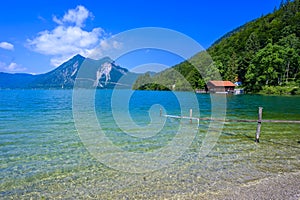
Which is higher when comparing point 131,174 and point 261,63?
Result: point 261,63

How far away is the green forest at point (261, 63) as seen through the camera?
261 feet

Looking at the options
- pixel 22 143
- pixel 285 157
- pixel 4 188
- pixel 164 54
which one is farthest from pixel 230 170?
pixel 22 143

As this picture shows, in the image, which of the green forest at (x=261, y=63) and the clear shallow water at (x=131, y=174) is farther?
the green forest at (x=261, y=63)

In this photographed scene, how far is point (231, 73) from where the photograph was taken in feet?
360

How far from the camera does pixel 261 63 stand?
86312 mm

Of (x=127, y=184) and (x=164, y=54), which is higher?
(x=164, y=54)

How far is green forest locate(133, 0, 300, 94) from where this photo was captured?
7969cm

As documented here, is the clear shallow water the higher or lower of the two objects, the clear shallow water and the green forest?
the lower

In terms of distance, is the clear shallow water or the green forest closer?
the clear shallow water

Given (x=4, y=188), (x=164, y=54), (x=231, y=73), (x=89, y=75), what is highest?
(x=231, y=73)

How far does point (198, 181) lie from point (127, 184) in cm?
233

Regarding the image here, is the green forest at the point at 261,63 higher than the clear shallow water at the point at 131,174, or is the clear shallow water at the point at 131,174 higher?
the green forest at the point at 261,63

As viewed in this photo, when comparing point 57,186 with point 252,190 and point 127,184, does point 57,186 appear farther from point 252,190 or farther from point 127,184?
point 252,190

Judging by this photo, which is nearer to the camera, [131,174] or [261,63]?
[131,174]
